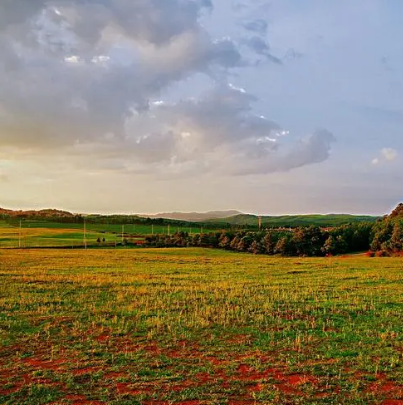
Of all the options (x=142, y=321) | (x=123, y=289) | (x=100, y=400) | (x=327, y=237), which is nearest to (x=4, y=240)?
(x=327, y=237)

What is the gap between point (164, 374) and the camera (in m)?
9.75

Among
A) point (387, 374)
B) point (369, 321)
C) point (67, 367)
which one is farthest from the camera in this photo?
point (369, 321)

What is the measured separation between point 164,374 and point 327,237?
237 feet

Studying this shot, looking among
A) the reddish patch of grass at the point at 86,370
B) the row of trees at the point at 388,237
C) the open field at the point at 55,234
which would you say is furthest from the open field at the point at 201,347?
the open field at the point at 55,234

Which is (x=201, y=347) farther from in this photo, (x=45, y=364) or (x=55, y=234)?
(x=55, y=234)

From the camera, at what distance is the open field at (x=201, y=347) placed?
28.6ft

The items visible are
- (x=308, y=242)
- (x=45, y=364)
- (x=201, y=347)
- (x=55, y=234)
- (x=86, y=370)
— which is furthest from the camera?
(x=55, y=234)

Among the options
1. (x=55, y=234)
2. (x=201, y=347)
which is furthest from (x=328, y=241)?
(x=55, y=234)

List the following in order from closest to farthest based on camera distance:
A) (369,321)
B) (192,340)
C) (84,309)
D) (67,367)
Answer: (67,367) → (192,340) → (369,321) → (84,309)

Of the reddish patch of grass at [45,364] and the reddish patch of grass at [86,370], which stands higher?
the reddish patch of grass at [86,370]

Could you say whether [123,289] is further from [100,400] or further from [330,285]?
[100,400]

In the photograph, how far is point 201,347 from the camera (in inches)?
473

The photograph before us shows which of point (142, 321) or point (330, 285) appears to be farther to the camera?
point (330, 285)

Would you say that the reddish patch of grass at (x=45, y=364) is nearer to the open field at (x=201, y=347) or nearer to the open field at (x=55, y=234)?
the open field at (x=201, y=347)
